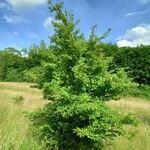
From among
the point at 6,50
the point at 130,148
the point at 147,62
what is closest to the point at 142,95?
the point at 147,62

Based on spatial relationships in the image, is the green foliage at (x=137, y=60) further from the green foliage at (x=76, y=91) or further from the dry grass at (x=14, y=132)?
the green foliage at (x=76, y=91)

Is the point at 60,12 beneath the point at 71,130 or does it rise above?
above

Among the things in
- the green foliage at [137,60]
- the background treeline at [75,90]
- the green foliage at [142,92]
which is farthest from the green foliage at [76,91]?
the green foliage at [137,60]

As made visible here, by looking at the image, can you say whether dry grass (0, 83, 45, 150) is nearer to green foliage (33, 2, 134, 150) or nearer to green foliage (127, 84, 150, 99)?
green foliage (33, 2, 134, 150)

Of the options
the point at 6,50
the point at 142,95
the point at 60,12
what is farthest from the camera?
the point at 6,50

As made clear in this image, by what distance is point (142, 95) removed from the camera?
1384 inches

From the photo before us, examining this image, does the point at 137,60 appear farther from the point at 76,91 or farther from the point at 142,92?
the point at 76,91

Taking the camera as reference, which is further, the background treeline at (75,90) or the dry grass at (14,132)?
the background treeline at (75,90)

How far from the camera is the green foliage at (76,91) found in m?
8.55

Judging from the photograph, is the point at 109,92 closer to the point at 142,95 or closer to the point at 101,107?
the point at 101,107

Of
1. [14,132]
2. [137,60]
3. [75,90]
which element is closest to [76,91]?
[75,90]

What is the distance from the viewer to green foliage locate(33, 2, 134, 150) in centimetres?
855

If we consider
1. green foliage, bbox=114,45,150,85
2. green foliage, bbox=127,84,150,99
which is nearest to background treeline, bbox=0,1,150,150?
green foliage, bbox=127,84,150,99

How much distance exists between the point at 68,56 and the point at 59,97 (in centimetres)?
85
